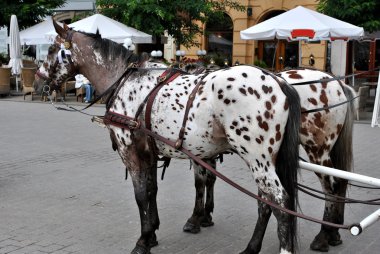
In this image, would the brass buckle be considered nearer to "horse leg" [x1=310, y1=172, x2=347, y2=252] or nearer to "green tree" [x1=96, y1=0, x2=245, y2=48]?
"horse leg" [x1=310, y1=172, x2=347, y2=252]

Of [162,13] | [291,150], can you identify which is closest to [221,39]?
[162,13]

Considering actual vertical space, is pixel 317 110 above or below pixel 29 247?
above

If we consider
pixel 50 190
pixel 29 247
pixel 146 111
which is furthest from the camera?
pixel 50 190

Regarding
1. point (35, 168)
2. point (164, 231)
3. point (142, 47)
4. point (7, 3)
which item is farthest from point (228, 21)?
A: point (164, 231)

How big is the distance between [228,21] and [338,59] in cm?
518

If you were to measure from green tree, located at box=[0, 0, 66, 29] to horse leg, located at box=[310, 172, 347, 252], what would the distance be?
17.2 m

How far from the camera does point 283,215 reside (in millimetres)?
3863

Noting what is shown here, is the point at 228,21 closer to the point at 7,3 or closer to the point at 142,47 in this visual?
the point at 142,47

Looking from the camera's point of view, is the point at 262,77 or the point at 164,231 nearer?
the point at 262,77

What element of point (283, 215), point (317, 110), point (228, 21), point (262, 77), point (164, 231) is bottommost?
point (164, 231)

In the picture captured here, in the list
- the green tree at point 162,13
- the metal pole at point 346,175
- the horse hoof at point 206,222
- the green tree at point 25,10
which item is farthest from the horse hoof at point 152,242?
the green tree at point 25,10

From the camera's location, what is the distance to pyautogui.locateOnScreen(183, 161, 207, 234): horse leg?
526cm

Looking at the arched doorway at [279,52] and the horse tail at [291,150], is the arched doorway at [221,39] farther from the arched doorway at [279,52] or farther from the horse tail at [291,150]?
the horse tail at [291,150]

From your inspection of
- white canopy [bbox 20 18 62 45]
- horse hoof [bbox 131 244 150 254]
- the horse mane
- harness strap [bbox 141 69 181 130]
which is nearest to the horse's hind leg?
horse hoof [bbox 131 244 150 254]
